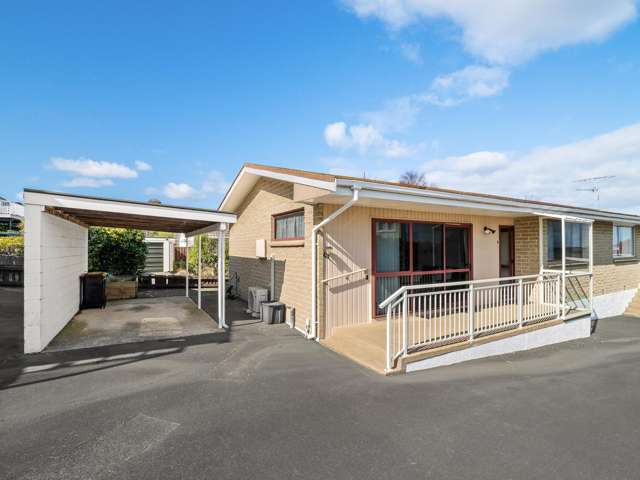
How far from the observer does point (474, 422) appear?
3498 millimetres

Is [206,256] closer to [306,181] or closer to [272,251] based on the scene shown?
[272,251]

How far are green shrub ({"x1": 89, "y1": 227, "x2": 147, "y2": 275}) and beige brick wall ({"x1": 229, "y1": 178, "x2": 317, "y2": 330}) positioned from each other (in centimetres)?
428

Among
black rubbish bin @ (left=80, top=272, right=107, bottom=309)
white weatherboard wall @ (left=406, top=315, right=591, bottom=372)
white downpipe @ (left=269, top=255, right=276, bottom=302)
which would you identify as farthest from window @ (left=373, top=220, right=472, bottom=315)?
black rubbish bin @ (left=80, top=272, right=107, bottom=309)

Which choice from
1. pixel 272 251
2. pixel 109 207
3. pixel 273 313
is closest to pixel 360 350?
pixel 273 313

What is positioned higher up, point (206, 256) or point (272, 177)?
point (272, 177)

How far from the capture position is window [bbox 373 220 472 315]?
7.29 meters

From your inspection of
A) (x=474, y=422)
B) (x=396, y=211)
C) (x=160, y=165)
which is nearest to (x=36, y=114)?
(x=160, y=165)

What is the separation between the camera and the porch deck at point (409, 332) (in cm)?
515

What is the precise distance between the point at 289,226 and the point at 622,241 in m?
12.5

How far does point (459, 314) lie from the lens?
5.87 m

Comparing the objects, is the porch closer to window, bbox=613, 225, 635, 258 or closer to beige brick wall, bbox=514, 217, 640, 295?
beige brick wall, bbox=514, 217, 640, 295

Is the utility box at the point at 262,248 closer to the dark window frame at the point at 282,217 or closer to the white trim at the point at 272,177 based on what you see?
the dark window frame at the point at 282,217

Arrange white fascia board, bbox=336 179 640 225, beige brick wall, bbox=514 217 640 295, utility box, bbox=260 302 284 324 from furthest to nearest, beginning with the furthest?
beige brick wall, bbox=514 217 640 295 → utility box, bbox=260 302 284 324 → white fascia board, bbox=336 179 640 225

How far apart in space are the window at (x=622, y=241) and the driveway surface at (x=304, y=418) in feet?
27.1
